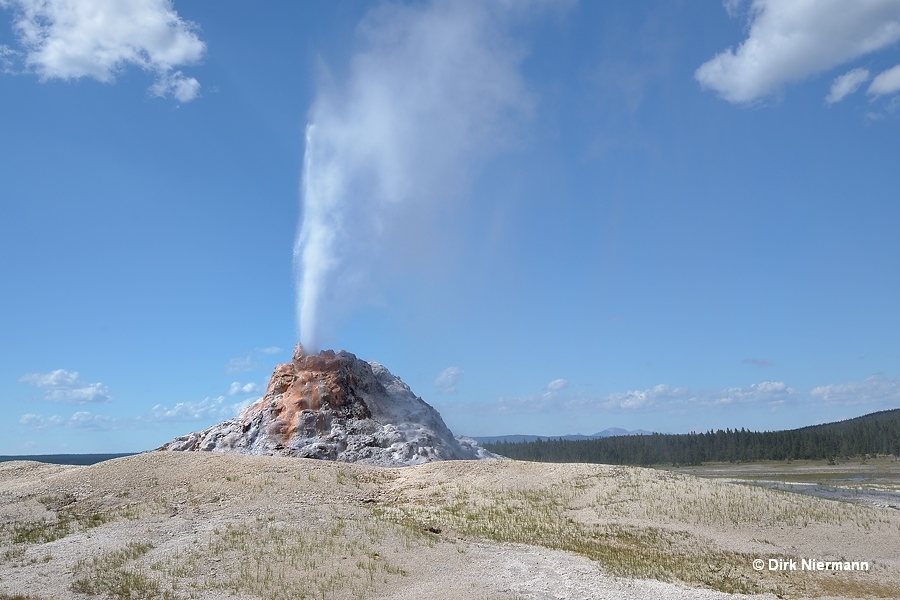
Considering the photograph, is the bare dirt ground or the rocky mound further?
the rocky mound

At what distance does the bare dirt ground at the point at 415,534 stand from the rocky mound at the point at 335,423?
24.5 ft

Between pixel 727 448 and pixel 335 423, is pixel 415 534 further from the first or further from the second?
pixel 727 448

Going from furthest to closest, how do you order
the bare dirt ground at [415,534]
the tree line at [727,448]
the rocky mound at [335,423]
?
the tree line at [727,448] → the rocky mound at [335,423] → the bare dirt ground at [415,534]

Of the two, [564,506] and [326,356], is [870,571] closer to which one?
[564,506]

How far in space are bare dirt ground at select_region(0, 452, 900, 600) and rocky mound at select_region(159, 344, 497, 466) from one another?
24.5ft

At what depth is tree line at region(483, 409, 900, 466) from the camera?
4031 inches

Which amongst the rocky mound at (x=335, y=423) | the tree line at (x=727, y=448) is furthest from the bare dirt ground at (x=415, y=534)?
the tree line at (x=727, y=448)

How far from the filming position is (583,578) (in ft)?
51.9

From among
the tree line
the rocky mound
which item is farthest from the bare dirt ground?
the tree line

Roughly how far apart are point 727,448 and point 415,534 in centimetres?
10926

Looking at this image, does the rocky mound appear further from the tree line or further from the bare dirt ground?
the tree line

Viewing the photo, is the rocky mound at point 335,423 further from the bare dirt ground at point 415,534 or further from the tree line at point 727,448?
the tree line at point 727,448

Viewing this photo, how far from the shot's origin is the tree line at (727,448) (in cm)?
10238

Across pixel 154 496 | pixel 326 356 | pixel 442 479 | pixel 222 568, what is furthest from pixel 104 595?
pixel 326 356
